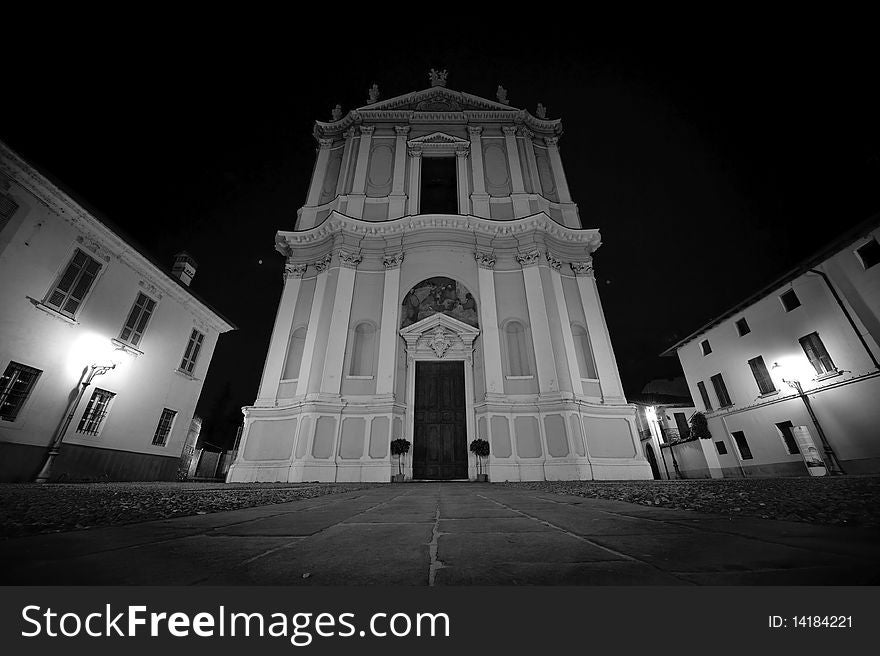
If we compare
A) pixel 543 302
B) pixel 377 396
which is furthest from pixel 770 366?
pixel 377 396

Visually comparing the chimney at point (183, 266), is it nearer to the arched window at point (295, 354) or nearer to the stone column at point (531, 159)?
the arched window at point (295, 354)

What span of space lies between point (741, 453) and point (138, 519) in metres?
21.6

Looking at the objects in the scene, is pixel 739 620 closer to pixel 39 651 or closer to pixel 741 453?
pixel 39 651

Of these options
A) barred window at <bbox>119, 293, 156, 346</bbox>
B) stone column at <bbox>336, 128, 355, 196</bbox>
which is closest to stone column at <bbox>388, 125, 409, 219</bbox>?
stone column at <bbox>336, 128, 355, 196</bbox>

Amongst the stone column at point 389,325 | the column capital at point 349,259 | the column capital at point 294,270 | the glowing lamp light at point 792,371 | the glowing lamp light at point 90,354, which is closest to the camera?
the glowing lamp light at point 90,354

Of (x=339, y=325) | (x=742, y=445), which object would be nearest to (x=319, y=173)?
(x=339, y=325)

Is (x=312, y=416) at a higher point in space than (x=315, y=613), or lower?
higher

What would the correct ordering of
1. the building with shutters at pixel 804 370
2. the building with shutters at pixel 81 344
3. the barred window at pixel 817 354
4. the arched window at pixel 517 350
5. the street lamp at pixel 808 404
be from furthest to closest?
the arched window at pixel 517 350 → the barred window at pixel 817 354 → the street lamp at pixel 808 404 → the building with shutters at pixel 804 370 → the building with shutters at pixel 81 344

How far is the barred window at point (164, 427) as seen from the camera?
488 inches

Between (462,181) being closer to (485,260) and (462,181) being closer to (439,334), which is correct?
(485,260)

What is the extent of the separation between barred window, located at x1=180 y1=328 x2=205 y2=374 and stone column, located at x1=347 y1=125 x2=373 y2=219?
27.4 ft

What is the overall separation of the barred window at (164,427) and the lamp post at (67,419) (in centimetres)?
329

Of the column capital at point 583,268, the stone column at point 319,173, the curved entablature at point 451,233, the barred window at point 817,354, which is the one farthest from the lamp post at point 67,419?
the barred window at point 817,354

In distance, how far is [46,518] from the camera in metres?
2.08
